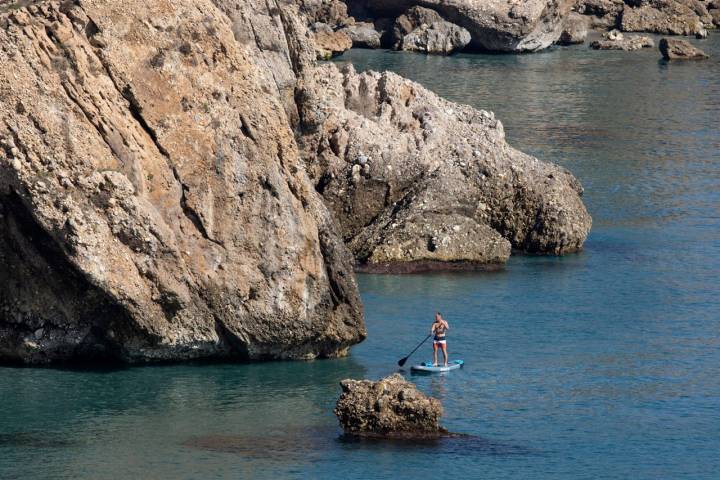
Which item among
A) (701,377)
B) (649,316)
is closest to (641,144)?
(649,316)

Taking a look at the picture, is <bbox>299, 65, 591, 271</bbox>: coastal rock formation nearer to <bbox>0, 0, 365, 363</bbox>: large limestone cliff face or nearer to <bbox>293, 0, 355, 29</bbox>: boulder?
<bbox>0, 0, 365, 363</bbox>: large limestone cliff face

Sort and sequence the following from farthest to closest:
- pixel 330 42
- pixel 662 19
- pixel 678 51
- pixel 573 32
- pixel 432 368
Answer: pixel 662 19, pixel 573 32, pixel 678 51, pixel 330 42, pixel 432 368

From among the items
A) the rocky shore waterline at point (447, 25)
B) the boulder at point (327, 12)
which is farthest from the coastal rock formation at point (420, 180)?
the boulder at point (327, 12)

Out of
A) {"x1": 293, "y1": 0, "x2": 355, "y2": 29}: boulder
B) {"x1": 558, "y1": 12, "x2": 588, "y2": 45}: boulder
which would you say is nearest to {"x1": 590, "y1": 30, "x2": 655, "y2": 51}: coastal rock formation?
{"x1": 558, "y1": 12, "x2": 588, "y2": 45}: boulder

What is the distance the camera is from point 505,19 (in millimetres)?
115000

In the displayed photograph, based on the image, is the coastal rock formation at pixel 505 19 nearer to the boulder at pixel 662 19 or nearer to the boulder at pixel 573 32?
the boulder at pixel 573 32

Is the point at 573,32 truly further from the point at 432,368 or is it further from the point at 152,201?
the point at 152,201

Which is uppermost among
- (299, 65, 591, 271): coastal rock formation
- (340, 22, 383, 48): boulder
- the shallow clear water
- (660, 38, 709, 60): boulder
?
(340, 22, 383, 48): boulder

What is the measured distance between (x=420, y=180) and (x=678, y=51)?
66.8m

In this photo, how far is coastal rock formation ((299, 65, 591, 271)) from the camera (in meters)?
→ 49.7

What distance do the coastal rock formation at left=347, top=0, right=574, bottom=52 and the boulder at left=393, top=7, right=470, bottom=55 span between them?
0.82m

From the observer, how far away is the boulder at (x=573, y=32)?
4872 inches

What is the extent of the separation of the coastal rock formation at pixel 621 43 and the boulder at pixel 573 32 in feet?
6.84

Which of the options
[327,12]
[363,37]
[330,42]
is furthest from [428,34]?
[327,12]
